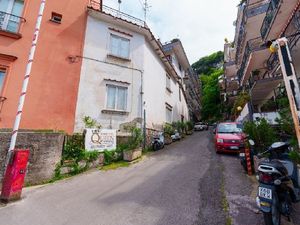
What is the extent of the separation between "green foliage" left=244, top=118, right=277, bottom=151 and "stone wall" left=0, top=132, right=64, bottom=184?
7.89 metres

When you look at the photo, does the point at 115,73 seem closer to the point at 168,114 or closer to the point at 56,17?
the point at 56,17

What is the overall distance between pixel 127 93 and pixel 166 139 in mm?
5712

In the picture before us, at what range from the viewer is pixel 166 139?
1535 centimetres

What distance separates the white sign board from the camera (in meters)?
8.80

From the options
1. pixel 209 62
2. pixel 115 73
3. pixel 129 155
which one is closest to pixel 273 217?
pixel 129 155

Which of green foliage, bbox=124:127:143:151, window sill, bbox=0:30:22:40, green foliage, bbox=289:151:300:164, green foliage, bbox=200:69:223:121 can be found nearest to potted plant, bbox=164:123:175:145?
green foliage, bbox=124:127:143:151

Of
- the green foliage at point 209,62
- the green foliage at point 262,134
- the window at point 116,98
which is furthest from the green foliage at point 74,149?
the green foliage at point 209,62

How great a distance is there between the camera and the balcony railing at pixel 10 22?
9.47 meters

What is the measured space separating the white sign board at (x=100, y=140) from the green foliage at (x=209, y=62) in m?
54.2

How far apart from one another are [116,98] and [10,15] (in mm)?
7217

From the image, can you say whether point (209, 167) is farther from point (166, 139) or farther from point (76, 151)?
point (166, 139)

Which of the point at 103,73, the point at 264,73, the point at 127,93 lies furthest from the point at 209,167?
the point at 264,73

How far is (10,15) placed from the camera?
9664mm

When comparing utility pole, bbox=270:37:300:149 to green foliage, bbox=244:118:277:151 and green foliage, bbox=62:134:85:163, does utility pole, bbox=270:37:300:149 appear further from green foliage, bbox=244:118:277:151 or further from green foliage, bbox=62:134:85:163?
green foliage, bbox=62:134:85:163
